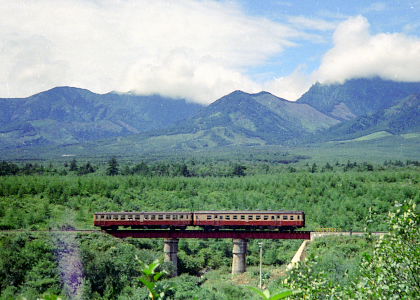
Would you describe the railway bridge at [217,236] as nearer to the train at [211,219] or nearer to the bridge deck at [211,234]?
the bridge deck at [211,234]

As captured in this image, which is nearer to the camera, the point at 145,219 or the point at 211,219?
the point at 211,219

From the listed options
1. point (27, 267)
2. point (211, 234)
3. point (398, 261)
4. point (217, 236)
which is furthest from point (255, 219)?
point (398, 261)

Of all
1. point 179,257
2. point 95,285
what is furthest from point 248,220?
point 95,285

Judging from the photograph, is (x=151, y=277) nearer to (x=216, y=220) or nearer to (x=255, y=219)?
(x=255, y=219)

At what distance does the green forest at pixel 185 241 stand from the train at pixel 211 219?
2.22 meters

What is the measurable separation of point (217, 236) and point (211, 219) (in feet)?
6.58

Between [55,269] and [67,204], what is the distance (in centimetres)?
2630

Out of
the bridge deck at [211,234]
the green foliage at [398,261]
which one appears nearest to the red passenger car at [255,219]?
the bridge deck at [211,234]

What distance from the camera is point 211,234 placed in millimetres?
41125

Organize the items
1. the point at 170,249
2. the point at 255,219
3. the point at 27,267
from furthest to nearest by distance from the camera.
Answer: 1. the point at 170,249
2. the point at 255,219
3. the point at 27,267

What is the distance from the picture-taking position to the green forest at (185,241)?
30.0 meters

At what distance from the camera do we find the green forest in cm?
3003

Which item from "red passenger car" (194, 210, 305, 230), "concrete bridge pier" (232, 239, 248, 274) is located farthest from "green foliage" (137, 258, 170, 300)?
"concrete bridge pier" (232, 239, 248, 274)

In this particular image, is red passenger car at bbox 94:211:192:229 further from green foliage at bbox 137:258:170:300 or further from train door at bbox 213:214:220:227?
green foliage at bbox 137:258:170:300
